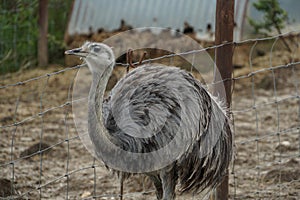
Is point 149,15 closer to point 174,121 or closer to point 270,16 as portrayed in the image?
point 270,16

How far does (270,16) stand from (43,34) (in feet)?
9.90

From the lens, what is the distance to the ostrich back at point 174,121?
11.6 ft

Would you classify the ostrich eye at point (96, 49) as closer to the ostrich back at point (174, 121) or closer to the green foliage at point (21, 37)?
the ostrich back at point (174, 121)

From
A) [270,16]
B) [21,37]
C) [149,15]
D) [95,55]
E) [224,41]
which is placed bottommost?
[95,55]

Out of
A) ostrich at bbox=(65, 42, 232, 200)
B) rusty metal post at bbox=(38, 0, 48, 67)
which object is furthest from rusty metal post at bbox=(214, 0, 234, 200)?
rusty metal post at bbox=(38, 0, 48, 67)

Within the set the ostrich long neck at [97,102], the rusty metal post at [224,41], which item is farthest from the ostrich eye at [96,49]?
the rusty metal post at [224,41]

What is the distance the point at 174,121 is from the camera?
11.7ft

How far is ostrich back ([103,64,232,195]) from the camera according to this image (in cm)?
354

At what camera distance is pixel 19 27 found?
8547 millimetres

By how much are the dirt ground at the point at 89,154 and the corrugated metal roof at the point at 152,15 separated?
65 centimetres

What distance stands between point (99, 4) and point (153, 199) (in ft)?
16.5

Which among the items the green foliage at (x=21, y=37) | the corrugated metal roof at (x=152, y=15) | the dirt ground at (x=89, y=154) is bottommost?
the dirt ground at (x=89, y=154)

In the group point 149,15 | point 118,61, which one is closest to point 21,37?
point 118,61

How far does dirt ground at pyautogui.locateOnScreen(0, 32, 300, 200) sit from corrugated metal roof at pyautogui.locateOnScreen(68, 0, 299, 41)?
0.65 meters
